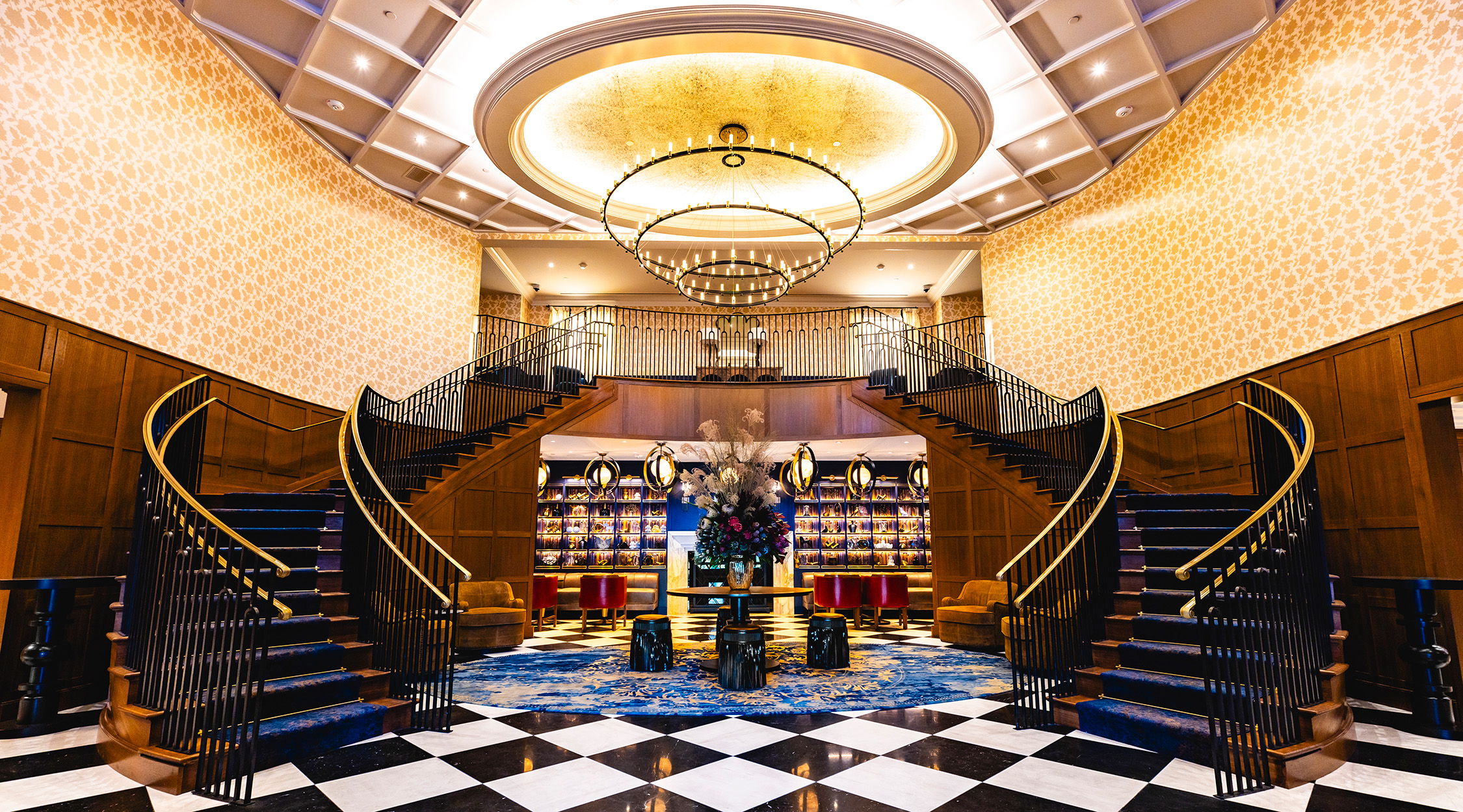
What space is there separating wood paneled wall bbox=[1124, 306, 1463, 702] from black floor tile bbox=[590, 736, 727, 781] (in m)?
4.73

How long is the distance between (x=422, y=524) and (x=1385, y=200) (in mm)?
9505

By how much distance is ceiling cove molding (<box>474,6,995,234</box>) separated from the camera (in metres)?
5.98

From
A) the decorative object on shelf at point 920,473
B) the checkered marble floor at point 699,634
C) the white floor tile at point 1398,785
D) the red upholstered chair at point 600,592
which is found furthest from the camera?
the decorative object on shelf at point 920,473

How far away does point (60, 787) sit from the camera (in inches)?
131

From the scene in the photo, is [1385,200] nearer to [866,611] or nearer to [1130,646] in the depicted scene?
[1130,646]

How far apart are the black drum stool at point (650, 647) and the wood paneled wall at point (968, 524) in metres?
4.38

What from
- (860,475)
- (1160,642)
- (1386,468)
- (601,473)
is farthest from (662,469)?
(1386,468)

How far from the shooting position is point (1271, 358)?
6.41 m

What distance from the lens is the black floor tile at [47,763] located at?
3523 millimetres

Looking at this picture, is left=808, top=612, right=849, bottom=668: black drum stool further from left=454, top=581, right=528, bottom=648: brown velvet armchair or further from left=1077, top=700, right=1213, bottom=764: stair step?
left=454, top=581, right=528, bottom=648: brown velvet armchair

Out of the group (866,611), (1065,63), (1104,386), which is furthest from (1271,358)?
(866,611)

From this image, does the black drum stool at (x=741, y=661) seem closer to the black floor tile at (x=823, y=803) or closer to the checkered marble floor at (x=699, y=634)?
the checkered marble floor at (x=699, y=634)

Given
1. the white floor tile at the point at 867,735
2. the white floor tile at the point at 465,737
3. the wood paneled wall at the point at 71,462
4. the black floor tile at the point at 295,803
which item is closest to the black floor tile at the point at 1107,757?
the white floor tile at the point at 867,735

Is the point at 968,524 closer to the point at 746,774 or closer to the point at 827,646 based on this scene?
the point at 827,646
